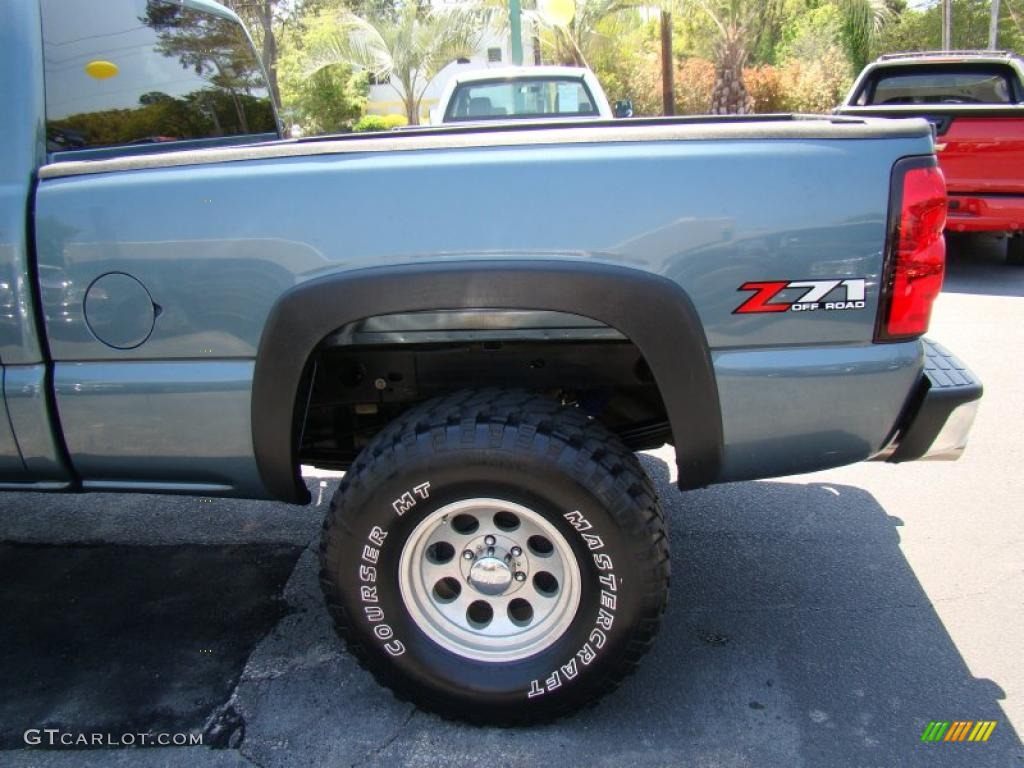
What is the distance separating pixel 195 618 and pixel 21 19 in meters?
1.99

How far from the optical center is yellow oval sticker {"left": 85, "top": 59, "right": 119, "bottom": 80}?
279 centimetres

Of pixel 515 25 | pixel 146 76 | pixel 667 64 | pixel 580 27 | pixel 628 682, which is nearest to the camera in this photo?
pixel 628 682

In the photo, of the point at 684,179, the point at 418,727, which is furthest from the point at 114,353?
the point at 684,179

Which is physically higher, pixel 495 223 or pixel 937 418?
pixel 495 223

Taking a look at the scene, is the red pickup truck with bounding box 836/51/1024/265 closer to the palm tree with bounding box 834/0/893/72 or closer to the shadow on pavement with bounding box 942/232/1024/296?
the shadow on pavement with bounding box 942/232/1024/296

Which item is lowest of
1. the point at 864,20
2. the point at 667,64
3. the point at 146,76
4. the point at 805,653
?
the point at 805,653

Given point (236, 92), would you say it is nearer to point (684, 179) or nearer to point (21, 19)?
point (21, 19)

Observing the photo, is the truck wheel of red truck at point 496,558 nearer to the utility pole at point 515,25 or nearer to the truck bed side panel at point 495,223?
the truck bed side panel at point 495,223

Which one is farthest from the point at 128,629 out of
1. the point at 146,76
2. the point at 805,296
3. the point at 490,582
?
the point at 805,296

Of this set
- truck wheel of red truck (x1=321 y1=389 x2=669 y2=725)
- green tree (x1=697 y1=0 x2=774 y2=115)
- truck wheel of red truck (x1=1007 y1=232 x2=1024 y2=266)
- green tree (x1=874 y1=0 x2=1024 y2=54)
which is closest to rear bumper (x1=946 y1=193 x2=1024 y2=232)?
truck wheel of red truck (x1=1007 y1=232 x2=1024 y2=266)

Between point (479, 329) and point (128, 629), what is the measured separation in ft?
5.71

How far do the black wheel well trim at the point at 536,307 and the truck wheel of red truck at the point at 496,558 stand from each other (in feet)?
0.84

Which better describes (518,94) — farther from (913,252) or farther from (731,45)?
(731,45)

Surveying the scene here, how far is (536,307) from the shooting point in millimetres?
2180
